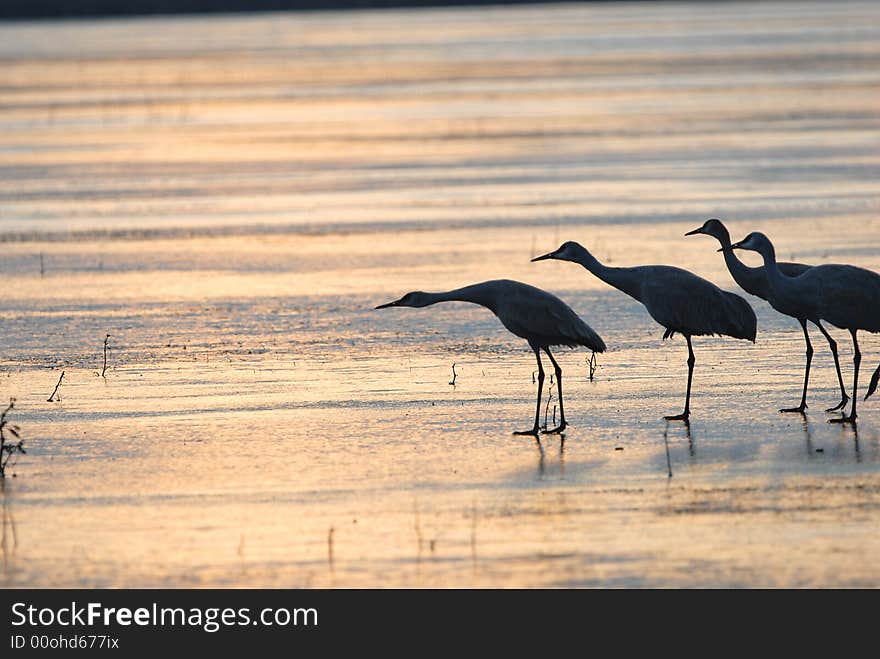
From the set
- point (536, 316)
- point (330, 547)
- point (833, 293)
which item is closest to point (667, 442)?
point (536, 316)

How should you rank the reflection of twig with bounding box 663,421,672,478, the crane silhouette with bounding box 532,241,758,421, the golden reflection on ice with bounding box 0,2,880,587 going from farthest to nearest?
the crane silhouette with bounding box 532,241,758,421, the reflection of twig with bounding box 663,421,672,478, the golden reflection on ice with bounding box 0,2,880,587

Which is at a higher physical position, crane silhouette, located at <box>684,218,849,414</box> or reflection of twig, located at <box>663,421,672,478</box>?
crane silhouette, located at <box>684,218,849,414</box>

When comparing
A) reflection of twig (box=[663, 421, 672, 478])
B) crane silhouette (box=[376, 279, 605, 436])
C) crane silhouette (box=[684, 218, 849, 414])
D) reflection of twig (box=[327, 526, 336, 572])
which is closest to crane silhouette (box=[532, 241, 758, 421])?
crane silhouette (box=[684, 218, 849, 414])

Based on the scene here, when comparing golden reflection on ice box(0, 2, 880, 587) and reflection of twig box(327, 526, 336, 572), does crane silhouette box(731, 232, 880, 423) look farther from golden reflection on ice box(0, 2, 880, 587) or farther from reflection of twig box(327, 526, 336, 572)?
reflection of twig box(327, 526, 336, 572)

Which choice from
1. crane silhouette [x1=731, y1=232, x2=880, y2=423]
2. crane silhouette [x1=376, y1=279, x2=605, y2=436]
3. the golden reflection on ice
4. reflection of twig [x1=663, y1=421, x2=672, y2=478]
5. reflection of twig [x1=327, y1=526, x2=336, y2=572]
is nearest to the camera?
reflection of twig [x1=327, y1=526, x2=336, y2=572]

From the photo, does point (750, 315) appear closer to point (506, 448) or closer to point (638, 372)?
point (638, 372)

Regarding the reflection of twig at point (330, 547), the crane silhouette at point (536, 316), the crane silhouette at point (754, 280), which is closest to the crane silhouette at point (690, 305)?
the crane silhouette at point (754, 280)

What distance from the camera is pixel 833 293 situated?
12.6 m

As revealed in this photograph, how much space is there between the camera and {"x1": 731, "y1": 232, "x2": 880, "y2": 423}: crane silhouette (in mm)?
12602

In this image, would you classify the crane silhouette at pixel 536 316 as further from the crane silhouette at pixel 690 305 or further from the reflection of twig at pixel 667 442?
the reflection of twig at pixel 667 442

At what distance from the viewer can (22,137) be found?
113 ft

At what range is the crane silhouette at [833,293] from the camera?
12.6m

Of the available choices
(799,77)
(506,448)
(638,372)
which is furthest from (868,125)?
(506,448)

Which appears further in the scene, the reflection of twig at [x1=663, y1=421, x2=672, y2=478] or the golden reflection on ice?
the reflection of twig at [x1=663, y1=421, x2=672, y2=478]
